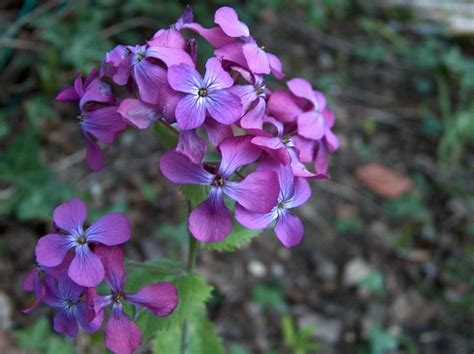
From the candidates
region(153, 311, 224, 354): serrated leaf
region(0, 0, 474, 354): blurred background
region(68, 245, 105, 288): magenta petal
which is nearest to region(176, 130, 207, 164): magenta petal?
region(68, 245, 105, 288): magenta petal

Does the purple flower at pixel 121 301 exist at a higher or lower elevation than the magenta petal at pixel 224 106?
lower

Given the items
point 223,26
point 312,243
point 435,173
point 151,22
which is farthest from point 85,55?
point 435,173

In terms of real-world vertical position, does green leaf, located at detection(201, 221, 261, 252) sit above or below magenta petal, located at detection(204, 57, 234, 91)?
below

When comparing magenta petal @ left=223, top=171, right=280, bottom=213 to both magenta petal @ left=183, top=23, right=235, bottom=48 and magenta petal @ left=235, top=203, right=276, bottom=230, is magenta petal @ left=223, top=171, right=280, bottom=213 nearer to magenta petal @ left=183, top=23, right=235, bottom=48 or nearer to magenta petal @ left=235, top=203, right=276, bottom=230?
magenta petal @ left=235, top=203, right=276, bottom=230

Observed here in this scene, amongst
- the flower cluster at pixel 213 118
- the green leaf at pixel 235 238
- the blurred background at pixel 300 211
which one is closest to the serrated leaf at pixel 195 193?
the flower cluster at pixel 213 118

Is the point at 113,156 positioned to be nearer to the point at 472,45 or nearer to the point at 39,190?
the point at 39,190

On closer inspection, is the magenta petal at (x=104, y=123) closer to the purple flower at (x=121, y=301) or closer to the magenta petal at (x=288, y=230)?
the purple flower at (x=121, y=301)
